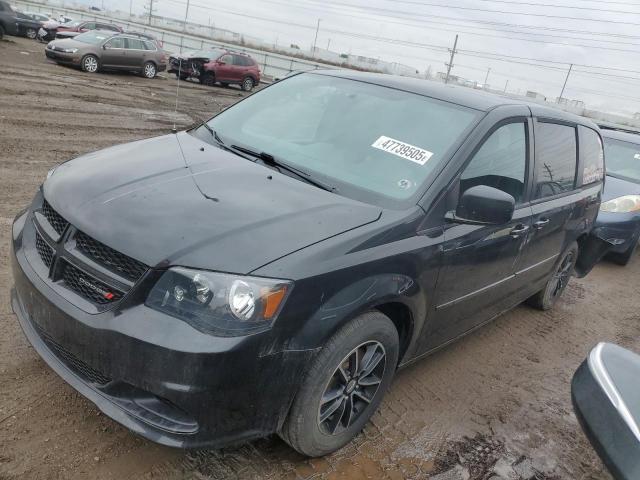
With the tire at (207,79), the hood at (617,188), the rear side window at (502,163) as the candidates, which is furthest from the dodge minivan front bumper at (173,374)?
the tire at (207,79)

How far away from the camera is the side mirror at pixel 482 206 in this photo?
2781mm

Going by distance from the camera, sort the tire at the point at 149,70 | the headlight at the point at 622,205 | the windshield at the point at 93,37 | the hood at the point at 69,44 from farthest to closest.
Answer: the tire at the point at 149,70
the windshield at the point at 93,37
the hood at the point at 69,44
the headlight at the point at 622,205

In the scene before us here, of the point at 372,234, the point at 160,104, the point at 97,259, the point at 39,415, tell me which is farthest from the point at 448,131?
the point at 160,104

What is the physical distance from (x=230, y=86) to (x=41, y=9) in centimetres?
3920

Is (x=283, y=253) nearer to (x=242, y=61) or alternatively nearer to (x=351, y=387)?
(x=351, y=387)

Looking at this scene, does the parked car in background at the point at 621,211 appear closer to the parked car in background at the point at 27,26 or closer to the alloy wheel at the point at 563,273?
the alloy wheel at the point at 563,273

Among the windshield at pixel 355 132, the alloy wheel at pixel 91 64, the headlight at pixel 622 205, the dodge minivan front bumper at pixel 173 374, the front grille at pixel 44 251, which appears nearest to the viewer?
the dodge minivan front bumper at pixel 173 374

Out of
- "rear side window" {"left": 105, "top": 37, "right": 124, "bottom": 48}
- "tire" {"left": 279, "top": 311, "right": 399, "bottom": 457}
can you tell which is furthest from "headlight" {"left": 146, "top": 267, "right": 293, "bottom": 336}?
"rear side window" {"left": 105, "top": 37, "right": 124, "bottom": 48}

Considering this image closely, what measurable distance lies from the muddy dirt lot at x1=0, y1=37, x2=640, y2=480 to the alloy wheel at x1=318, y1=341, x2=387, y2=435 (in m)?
0.22

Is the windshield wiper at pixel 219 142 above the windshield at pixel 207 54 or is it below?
above

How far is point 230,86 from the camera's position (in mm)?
25875

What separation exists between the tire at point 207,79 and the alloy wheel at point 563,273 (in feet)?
69.8

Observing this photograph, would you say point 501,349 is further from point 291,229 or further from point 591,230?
point 291,229

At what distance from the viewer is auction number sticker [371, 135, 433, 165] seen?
9.78 ft
